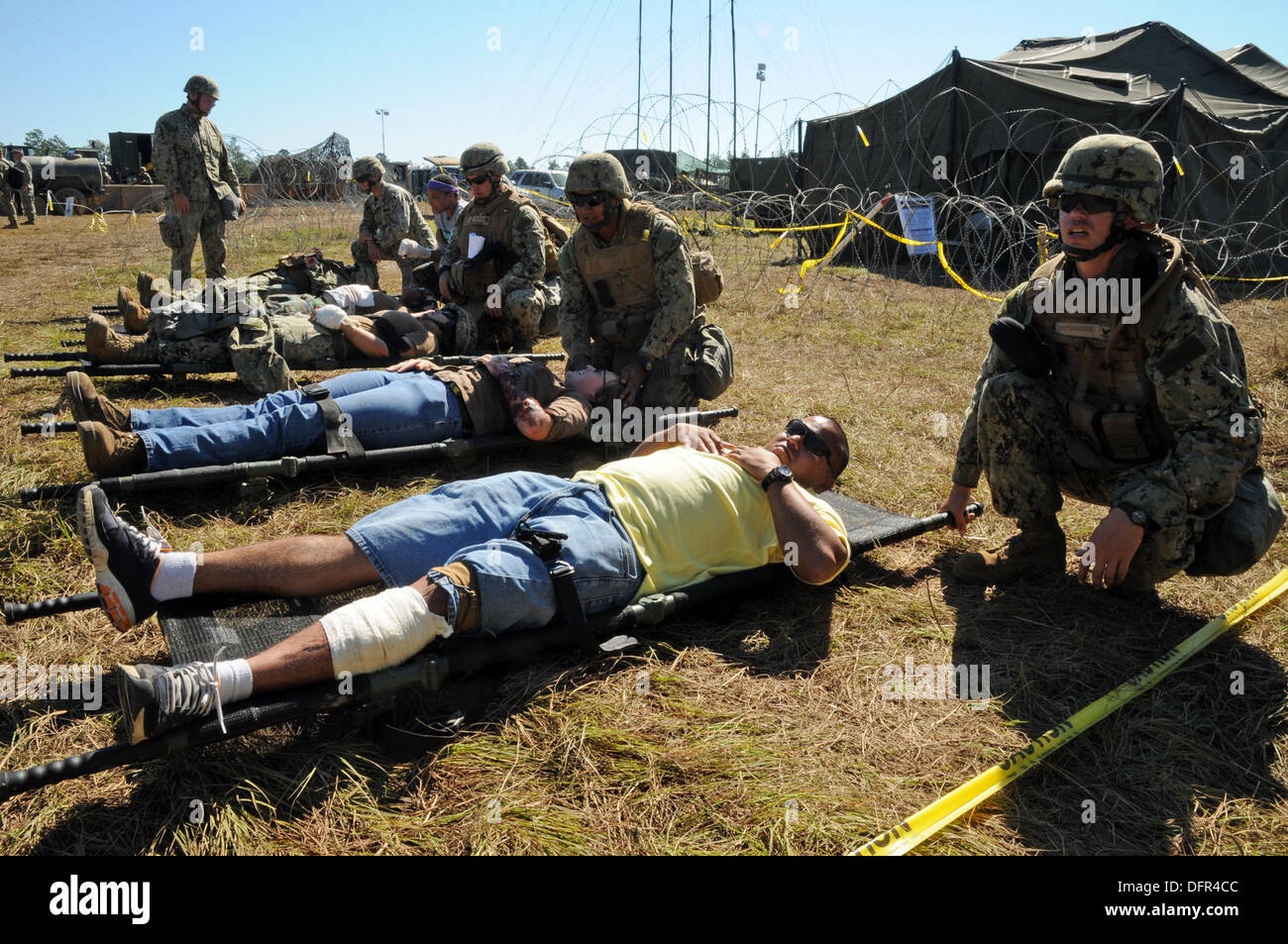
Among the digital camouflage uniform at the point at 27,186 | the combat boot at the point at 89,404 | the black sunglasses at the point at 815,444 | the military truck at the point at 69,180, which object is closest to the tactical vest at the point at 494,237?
the combat boot at the point at 89,404

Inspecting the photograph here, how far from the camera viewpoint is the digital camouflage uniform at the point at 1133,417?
3098 millimetres

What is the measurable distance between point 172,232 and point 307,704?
833 centimetres

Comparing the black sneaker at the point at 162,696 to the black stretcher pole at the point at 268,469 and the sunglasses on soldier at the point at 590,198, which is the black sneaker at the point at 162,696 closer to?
the black stretcher pole at the point at 268,469

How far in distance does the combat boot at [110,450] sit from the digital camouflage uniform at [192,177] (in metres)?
6.02

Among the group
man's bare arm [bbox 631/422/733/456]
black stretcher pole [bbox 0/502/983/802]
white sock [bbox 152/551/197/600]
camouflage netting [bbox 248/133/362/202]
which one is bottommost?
black stretcher pole [bbox 0/502/983/802]

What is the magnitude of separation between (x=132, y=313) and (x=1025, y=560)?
21.1 feet

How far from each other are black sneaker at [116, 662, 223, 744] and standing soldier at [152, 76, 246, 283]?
7444 millimetres

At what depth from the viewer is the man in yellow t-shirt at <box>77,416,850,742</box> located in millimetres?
2432

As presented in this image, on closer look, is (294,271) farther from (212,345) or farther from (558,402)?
(558,402)

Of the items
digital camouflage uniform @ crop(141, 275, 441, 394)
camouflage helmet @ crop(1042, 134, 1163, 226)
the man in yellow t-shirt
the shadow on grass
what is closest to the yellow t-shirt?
the man in yellow t-shirt

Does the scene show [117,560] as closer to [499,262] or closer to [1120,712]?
[1120,712]

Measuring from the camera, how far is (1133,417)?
3.34m

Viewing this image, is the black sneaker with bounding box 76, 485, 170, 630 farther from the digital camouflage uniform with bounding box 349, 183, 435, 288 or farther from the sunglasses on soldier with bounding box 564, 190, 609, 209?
the digital camouflage uniform with bounding box 349, 183, 435, 288

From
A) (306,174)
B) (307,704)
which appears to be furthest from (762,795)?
(306,174)
